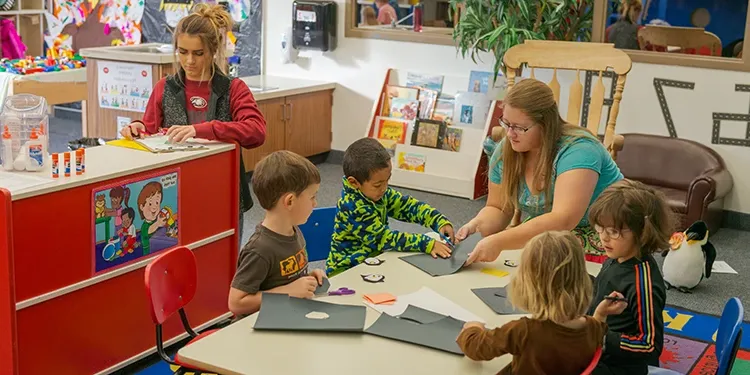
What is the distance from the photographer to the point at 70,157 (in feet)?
9.73

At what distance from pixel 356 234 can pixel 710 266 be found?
2412 millimetres

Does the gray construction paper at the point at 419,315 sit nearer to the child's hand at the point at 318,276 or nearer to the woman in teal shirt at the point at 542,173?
the child's hand at the point at 318,276

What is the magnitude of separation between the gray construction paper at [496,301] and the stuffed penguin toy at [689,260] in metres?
2.28

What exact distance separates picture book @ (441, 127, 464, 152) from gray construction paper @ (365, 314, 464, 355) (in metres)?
4.18

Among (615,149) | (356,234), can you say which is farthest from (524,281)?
(615,149)

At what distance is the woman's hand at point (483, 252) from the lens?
2736 mm

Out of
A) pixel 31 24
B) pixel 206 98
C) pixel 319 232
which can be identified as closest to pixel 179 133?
pixel 206 98

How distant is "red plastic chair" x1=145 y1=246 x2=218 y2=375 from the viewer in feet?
7.94

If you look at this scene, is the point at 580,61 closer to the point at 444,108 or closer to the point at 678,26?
the point at 678,26

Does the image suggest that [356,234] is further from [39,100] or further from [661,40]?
[661,40]

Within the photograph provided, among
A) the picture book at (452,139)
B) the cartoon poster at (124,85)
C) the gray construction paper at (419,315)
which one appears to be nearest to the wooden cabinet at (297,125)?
the cartoon poster at (124,85)

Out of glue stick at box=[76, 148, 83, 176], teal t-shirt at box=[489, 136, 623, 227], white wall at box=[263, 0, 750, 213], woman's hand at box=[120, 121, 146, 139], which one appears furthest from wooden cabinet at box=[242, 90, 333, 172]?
teal t-shirt at box=[489, 136, 623, 227]

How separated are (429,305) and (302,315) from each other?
1.16 ft

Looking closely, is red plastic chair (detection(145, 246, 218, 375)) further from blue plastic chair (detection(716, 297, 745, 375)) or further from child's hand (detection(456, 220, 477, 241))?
blue plastic chair (detection(716, 297, 745, 375))
